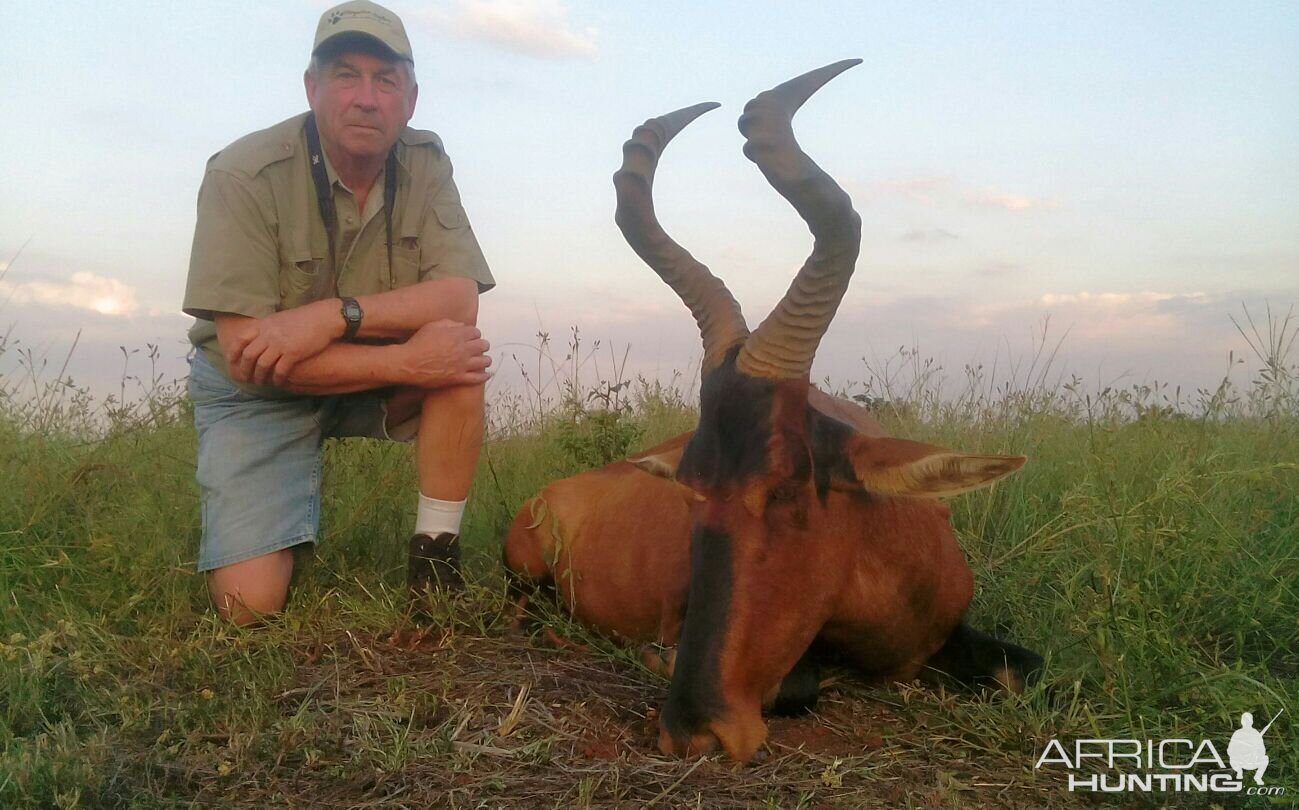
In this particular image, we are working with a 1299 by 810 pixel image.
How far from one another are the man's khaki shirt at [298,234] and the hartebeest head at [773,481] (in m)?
2.13

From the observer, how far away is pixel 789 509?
3.31 metres

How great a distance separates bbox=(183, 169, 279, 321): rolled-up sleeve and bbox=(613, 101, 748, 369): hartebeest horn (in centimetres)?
168

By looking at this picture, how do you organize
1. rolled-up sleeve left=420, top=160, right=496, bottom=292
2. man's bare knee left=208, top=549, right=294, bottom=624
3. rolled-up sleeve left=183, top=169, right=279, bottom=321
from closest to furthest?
man's bare knee left=208, top=549, right=294, bottom=624, rolled-up sleeve left=183, top=169, right=279, bottom=321, rolled-up sleeve left=420, top=160, right=496, bottom=292

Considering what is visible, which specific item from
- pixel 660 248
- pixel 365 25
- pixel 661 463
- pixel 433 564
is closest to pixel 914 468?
pixel 661 463

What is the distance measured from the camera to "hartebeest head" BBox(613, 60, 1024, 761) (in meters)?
3.17

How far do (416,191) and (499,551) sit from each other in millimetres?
1918

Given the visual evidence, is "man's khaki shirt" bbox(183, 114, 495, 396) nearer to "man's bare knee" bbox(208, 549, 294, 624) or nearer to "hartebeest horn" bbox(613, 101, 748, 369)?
"man's bare knee" bbox(208, 549, 294, 624)

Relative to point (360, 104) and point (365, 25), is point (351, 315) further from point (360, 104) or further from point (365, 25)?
point (365, 25)

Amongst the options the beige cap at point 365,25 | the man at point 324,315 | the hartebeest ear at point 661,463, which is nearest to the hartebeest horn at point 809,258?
the hartebeest ear at point 661,463

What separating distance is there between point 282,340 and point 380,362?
43cm

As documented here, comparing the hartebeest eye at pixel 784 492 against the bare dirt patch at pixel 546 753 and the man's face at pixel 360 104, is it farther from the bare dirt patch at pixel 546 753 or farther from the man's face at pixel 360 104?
the man's face at pixel 360 104

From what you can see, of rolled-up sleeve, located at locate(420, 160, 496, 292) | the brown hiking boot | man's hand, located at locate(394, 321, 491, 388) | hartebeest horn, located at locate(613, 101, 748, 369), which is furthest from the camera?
rolled-up sleeve, located at locate(420, 160, 496, 292)

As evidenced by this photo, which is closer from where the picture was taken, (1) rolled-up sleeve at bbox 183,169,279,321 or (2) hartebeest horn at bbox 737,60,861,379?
(2) hartebeest horn at bbox 737,60,861,379

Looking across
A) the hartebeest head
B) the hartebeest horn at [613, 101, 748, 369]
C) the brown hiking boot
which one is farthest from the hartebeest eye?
the brown hiking boot
